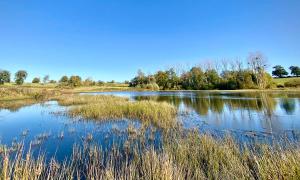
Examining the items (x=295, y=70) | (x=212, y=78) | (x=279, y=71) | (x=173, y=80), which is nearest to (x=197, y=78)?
(x=212, y=78)

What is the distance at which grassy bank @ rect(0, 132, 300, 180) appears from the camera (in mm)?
3611

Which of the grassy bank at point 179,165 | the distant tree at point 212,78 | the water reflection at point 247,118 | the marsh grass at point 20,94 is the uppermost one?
the distant tree at point 212,78

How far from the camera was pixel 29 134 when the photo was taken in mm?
9820

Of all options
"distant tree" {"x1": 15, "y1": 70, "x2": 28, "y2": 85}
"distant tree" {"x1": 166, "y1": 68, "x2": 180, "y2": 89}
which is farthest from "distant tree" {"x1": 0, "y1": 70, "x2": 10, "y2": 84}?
"distant tree" {"x1": 166, "y1": 68, "x2": 180, "y2": 89}

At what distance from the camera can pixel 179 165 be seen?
459cm

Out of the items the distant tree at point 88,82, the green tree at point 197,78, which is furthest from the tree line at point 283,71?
the distant tree at point 88,82

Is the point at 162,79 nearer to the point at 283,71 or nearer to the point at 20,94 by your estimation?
the point at 283,71

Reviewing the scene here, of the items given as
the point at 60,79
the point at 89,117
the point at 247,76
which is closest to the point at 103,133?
the point at 89,117

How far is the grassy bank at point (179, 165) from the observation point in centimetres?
361

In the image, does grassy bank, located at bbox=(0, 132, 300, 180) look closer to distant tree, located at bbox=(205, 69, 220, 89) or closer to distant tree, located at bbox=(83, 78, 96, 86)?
distant tree, located at bbox=(205, 69, 220, 89)

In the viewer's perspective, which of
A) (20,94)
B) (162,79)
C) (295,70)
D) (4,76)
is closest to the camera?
(20,94)

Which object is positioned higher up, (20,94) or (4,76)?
(4,76)

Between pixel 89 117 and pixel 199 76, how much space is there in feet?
218

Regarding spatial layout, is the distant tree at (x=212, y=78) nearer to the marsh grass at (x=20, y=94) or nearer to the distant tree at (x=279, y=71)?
the distant tree at (x=279, y=71)
